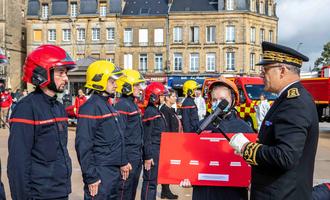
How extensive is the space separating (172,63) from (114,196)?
5108 centimetres

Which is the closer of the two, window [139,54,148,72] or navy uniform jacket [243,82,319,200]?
navy uniform jacket [243,82,319,200]

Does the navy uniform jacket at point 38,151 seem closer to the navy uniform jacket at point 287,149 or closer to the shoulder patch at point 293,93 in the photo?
the navy uniform jacket at point 287,149

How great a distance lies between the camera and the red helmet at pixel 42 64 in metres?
4.53

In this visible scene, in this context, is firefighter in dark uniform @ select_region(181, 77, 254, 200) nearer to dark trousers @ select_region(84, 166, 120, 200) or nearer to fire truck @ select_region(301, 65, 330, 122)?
dark trousers @ select_region(84, 166, 120, 200)

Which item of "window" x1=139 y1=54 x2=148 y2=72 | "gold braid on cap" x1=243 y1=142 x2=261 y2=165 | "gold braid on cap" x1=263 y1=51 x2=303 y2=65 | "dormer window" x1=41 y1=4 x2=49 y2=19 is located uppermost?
"dormer window" x1=41 y1=4 x2=49 y2=19

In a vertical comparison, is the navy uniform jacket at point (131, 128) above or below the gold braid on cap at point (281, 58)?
below

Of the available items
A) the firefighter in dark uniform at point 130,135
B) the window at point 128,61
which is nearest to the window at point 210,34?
the window at point 128,61

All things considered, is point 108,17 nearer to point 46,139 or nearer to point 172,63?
point 172,63

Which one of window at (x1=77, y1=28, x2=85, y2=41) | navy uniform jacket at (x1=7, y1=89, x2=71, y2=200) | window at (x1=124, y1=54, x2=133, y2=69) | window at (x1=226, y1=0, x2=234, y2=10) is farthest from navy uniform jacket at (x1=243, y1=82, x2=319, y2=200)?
window at (x1=77, y1=28, x2=85, y2=41)

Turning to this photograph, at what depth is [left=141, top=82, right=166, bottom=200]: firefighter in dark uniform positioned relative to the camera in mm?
8094

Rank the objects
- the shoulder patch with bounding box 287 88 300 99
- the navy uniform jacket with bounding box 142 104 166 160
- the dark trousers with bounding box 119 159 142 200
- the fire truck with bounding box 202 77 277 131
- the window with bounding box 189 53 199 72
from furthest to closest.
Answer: the window with bounding box 189 53 199 72
the fire truck with bounding box 202 77 277 131
the navy uniform jacket with bounding box 142 104 166 160
the dark trousers with bounding box 119 159 142 200
the shoulder patch with bounding box 287 88 300 99

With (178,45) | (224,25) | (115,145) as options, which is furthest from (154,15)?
(115,145)

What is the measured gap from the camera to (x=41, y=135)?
4387 millimetres

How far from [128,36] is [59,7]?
9.04 m
